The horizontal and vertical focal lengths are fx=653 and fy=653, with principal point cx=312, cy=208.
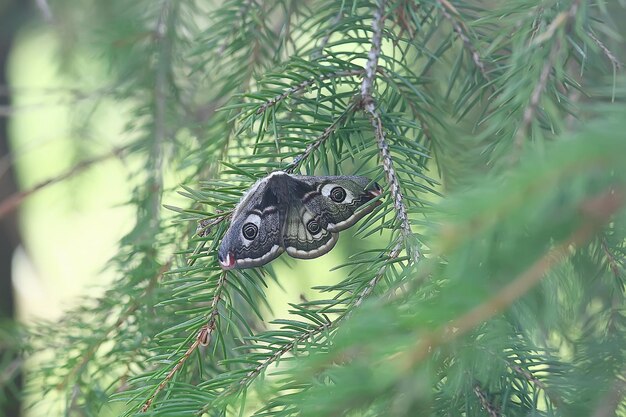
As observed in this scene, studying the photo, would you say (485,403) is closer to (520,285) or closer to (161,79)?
(520,285)

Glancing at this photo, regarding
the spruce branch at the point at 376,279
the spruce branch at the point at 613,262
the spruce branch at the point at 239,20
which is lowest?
the spruce branch at the point at 613,262

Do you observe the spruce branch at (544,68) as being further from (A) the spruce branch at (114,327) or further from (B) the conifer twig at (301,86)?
(A) the spruce branch at (114,327)

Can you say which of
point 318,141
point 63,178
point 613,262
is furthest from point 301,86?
point 63,178

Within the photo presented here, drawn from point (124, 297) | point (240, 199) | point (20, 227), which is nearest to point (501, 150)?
point (240, 199)

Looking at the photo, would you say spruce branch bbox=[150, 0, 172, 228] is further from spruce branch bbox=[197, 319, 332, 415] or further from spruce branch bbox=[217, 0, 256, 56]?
spruce branch bbox=[197, 319, 332, 415]

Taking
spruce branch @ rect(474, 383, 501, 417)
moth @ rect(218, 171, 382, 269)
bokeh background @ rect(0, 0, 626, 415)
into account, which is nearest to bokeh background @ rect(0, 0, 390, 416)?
bokeh background @ rect(0, 0, 626, 415)

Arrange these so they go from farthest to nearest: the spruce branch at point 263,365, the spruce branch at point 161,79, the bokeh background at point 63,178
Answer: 1. the bokeh background at point 63,178
2. the spruce branch at point 161,79
3. the spruce branch at point 263,365

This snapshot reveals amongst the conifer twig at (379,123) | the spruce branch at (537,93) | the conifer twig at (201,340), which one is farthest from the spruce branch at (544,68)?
the conifer twig at (201,340)
